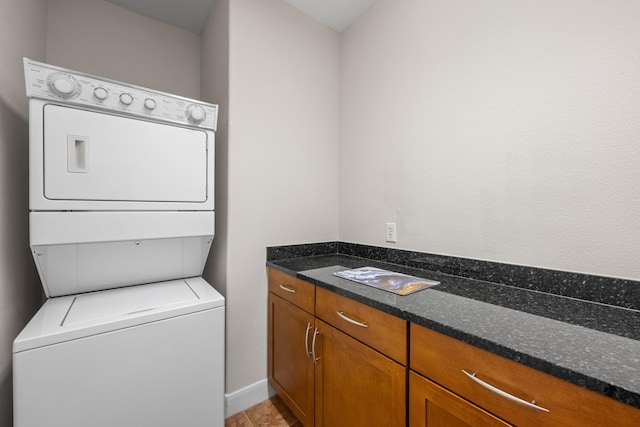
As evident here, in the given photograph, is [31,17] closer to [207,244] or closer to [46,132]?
[46,132]

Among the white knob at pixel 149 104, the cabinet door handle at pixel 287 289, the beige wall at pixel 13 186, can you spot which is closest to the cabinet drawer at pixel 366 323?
the cabinet door handle at pixel 287 289

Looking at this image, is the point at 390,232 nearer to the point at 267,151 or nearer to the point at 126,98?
the point at 267,151

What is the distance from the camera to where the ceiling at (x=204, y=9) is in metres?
1.77

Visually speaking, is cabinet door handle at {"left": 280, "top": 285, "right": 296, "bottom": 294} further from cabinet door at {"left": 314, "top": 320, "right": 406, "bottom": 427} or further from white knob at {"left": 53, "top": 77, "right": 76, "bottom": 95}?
white knob at {"left": 53, "top": 77, "right": 76, "bottom": 95}

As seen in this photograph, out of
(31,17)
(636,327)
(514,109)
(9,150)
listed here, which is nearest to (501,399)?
→ (636,327)

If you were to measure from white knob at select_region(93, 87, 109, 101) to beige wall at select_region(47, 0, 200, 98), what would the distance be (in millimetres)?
915

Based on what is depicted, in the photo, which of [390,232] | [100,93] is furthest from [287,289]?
[100,93]

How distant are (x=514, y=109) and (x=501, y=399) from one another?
3.69ft

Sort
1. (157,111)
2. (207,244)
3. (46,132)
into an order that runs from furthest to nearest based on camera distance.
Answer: (207,244), (157,111), (46,132)

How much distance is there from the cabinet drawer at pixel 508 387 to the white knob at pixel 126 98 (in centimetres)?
153

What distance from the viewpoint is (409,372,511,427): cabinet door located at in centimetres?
68

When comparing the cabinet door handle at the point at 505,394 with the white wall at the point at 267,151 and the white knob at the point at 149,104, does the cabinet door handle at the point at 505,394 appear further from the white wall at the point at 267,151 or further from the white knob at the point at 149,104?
the white knob at the point at 149,104

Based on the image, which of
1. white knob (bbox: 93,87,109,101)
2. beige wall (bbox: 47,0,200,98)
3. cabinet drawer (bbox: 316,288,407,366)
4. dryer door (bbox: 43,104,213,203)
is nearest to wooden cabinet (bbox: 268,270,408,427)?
cabinet drawer (bbox: 316,288,407,366)

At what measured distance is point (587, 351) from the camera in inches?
23.8
